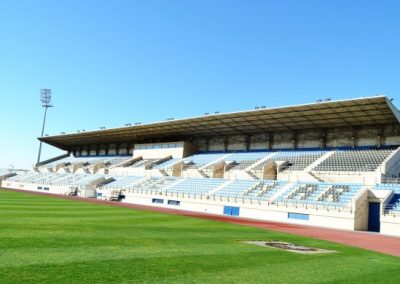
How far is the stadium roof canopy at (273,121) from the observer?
40550 mm

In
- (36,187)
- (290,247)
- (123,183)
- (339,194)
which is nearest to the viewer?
Result: (290,247)

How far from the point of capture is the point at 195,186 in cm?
4772

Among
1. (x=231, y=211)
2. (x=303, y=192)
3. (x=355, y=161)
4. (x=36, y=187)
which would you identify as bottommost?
(x=231, y=211)

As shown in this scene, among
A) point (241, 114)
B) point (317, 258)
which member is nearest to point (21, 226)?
point (317, 258)

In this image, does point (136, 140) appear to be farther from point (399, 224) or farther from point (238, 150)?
point (399, 224)

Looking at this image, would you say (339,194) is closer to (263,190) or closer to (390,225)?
(390,225)

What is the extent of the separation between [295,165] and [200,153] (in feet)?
68.3

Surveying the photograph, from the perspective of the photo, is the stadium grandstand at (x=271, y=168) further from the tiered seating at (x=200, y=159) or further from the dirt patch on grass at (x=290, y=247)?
the dirt patch on grass at (x=290, y=247)

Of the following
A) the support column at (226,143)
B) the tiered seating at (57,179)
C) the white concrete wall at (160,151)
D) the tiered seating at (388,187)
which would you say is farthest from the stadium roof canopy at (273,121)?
the tiered seating at (57,179)

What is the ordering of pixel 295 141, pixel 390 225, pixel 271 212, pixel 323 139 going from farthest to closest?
pixel 295 141, pixel 323 139, pixel 271 212, pixel 390 225

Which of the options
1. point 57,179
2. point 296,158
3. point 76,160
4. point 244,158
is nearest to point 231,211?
point 296,158

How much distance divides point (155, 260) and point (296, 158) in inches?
1487

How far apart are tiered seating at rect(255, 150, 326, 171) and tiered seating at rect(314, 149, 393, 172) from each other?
2.11 metres

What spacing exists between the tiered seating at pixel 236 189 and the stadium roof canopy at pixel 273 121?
8.70m
